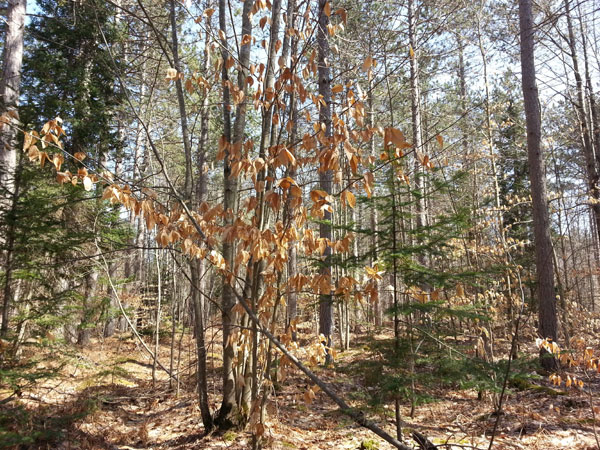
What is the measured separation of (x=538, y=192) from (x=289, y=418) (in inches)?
256

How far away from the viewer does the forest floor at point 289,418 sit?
3.79 meters

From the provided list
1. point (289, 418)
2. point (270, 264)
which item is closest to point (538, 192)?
point (289, 418)

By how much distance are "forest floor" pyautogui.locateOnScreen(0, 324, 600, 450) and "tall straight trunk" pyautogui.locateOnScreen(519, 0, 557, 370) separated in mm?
1267

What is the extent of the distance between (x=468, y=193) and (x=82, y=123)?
8.56 meters

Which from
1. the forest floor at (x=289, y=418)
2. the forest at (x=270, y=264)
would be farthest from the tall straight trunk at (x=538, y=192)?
the forest floor at (x=289, y=418)

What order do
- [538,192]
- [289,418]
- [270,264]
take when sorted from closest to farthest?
[270,264] < [289,418] < [538,192]

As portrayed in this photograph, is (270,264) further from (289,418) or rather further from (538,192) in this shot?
(538,192)

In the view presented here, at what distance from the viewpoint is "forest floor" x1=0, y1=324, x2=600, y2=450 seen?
12.5 feet

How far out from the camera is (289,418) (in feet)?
16.9

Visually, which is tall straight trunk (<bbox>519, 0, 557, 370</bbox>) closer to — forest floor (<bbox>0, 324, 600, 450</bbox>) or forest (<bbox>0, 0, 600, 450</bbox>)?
forest (<bbox>0, 0, 600, 450</bbox>)

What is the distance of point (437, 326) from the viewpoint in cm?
381

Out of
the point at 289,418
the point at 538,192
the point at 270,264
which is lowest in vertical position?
the point at 289,418

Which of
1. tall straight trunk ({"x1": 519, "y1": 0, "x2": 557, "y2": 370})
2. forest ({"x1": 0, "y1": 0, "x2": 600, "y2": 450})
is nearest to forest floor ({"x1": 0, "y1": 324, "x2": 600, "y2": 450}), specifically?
forest ({"x1": 0, "y1": 0, "x2": 600, "y2": 450})

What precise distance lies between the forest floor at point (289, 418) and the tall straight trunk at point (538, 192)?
1.27 metres
